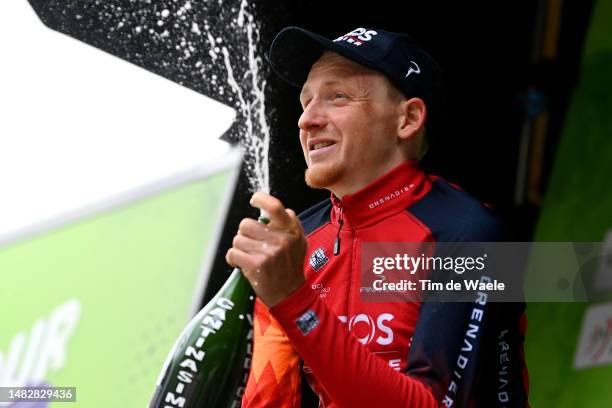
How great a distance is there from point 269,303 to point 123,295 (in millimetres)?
600

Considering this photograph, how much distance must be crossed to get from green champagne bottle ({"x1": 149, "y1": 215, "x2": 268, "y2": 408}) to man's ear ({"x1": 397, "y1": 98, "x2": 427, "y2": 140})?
1.21ft

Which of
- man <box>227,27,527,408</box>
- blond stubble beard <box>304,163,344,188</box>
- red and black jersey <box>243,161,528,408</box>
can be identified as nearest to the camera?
red and black jersey <box>243,161,528,408</box>

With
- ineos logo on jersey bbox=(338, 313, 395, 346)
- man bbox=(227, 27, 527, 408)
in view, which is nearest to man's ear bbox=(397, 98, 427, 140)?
man bbox=(227, 27, 527, 408)

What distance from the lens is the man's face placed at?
4.19ft

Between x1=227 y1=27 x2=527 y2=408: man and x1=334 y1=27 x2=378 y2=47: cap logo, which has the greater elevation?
x1=334 y1=27 x2=378 y2=47: cap logo

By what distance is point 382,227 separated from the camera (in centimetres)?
128

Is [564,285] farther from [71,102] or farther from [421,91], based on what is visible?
[71,102]

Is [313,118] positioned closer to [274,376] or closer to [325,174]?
[325,174]

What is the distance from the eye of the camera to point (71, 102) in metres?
1.56

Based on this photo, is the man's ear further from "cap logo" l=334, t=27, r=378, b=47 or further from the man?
"cap logo" l=334, t=27, r=378, b=47

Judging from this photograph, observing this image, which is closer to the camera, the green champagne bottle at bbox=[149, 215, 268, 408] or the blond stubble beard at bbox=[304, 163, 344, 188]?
the green champagne bottle at bbox=[149, 215, 268, 408]

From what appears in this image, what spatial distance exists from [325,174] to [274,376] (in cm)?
31

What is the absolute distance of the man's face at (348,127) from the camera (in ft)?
4.19

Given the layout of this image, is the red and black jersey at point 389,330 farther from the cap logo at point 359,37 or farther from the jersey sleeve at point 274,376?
the cap logo at point 359,37
